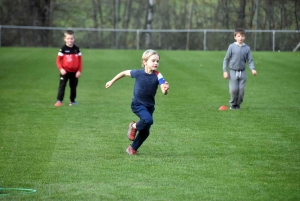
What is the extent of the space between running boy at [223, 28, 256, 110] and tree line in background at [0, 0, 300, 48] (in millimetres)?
26786

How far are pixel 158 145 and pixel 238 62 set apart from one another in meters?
5.00

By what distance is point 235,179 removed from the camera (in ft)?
27.2

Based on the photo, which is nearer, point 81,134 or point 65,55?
point 81,134

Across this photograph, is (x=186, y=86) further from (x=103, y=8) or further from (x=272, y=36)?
(x=103, y=8)

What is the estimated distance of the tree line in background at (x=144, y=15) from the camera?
1718 inches

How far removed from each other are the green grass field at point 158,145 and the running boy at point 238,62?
44 centimetres

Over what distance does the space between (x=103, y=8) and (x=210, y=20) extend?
7984 millimetres

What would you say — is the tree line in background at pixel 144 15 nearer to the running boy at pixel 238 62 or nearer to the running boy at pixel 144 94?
the running boy at pixel 238 62

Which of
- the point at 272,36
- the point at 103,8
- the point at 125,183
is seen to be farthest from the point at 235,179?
the point at 103,8

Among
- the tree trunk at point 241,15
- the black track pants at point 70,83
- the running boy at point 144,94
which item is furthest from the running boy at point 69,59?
the tree trunk at point 241,15

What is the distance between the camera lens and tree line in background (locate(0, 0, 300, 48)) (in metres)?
43.6

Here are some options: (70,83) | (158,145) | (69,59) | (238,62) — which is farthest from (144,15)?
(158,145)

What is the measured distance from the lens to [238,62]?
15.4 meters

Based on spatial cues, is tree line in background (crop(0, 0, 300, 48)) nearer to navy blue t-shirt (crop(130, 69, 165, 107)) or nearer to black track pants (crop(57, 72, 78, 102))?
black track pants (crop(57, 72, 78, 102))
